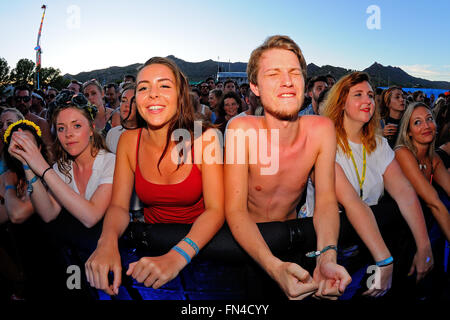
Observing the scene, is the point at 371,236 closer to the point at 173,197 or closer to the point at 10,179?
the point at 173,197

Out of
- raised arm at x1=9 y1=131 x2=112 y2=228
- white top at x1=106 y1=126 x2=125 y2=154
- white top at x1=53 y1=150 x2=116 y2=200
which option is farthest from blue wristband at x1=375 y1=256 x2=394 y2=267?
white top at x1=106 y1=126 x2=125 y2=154

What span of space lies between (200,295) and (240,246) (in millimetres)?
263

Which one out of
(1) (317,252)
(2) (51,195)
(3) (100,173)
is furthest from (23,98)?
(1) (317,252)

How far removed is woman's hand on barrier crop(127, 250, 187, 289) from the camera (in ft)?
3.49

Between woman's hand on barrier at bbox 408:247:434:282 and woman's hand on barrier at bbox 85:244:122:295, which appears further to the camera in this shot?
woman's hand on barrier at bbox 408:247:434:282

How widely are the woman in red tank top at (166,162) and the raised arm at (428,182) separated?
1.23 meters

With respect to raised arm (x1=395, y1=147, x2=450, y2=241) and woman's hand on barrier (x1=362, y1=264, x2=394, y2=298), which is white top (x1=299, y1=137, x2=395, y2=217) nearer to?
raised arm (x1=395, y1=147, x2=450, y2=241)

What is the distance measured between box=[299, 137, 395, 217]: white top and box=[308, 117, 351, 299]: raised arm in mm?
333

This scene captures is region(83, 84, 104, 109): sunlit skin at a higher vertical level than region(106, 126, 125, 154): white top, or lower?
higher

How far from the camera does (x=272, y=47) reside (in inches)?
64.1

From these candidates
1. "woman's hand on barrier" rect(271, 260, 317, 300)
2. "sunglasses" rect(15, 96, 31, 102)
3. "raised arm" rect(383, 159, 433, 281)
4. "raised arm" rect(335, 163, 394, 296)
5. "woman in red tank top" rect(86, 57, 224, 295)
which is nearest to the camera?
"woman's hand on barrier" rect(271, 260, 317, 300)

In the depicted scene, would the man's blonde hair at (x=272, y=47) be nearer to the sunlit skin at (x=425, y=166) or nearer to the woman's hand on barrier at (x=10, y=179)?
the sunlit skin at (x=425, y=166)

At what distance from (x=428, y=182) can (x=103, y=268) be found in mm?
1986

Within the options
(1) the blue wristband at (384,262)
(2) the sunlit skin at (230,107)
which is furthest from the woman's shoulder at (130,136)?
(2) the sunlit skin at (230,107)
